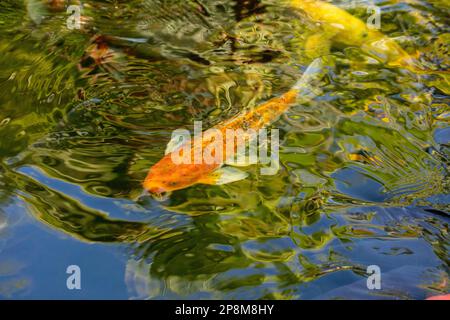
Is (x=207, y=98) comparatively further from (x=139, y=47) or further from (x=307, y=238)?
(x=307, y=238)

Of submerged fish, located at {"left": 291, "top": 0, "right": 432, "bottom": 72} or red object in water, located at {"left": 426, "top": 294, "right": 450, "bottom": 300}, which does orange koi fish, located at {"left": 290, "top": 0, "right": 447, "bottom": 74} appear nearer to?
submerged fish, located at {"left": 291, "top": 0, "right": 432, "bottom": 72}

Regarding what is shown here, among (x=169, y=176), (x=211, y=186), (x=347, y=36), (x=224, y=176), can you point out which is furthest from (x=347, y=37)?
(x=169, y=176)

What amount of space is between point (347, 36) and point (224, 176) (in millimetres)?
2100

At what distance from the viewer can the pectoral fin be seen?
10.3ft

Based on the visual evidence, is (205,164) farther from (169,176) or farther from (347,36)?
(347,36)

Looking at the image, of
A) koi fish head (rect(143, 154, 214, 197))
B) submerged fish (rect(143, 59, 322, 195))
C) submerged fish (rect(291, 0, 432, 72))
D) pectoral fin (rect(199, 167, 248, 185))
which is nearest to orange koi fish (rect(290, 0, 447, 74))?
submerged fish (rect(291, 0, 432, 72))

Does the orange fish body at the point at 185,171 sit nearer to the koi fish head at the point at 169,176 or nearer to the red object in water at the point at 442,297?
the koi fish head at the point at 169,176

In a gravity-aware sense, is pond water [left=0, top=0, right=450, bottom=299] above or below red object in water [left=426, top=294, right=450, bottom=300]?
above

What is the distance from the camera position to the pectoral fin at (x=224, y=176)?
3139 millimetres

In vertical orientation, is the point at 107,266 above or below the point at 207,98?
below

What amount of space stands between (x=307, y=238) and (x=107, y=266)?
3.29 ft

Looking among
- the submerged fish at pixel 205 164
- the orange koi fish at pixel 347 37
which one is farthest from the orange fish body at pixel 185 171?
the orange koi fish at pixel 347 37
